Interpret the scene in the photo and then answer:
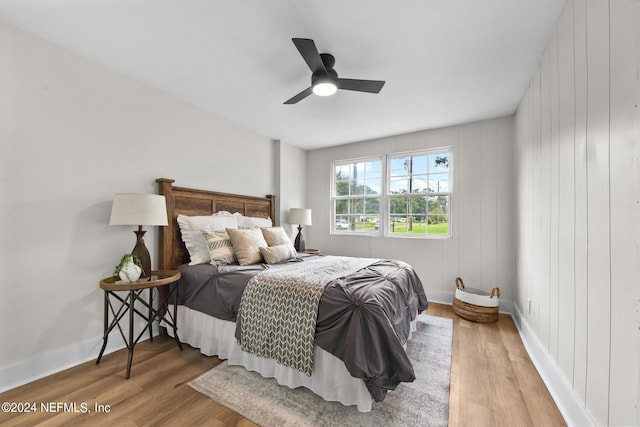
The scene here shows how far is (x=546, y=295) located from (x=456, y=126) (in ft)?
8.43

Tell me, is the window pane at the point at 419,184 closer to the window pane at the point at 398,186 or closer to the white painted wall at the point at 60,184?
the window pane at the point at 398,186

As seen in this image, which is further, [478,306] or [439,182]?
[439,182]

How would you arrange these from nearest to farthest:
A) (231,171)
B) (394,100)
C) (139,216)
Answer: (139,216) → (394,100) → (231,171)

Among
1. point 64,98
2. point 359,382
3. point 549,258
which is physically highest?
point 64,98

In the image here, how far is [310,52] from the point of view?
5.70 feet

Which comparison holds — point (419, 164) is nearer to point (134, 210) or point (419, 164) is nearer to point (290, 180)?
point (290, 180)

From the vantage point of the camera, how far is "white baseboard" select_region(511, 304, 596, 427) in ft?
4.57

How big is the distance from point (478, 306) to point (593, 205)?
2147 millimetres

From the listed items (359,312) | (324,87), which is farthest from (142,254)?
(324,87)

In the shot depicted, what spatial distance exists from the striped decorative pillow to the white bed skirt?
1.72 ft

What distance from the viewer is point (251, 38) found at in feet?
6.32

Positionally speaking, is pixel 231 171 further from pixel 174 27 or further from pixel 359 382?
pixel 359 382

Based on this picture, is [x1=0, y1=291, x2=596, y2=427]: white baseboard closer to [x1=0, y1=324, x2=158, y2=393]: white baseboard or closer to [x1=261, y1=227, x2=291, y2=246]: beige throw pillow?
[x1=0, y1=324, x2=158, y2=393]: white baseboard

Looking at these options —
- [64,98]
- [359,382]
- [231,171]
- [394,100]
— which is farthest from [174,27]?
[359,382]
